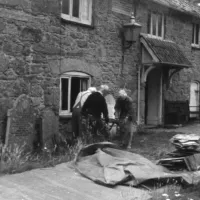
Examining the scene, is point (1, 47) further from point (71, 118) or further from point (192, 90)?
point (192, 90)

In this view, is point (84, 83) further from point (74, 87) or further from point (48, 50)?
point (48, 50)

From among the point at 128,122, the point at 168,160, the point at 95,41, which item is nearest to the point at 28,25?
the point at 95,41

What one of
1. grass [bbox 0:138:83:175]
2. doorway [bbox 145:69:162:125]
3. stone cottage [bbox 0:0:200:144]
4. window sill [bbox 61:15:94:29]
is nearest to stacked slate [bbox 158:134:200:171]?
grass [bbox 0:138:83:175]

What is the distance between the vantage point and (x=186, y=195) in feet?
19.1

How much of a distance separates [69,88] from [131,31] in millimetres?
3116

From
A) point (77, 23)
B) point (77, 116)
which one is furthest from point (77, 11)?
point (77, 116)

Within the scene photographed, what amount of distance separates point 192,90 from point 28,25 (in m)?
9.65

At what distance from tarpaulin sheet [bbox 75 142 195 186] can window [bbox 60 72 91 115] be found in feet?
11.2

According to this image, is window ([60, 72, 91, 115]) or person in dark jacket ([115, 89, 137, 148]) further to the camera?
window ([60, 72, 91, 115])

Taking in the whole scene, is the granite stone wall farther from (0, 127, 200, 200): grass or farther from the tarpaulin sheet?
the tarpaulin sheet

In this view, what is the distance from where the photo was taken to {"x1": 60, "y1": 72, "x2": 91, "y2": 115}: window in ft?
35.6

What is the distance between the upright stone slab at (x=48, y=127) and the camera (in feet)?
30.2

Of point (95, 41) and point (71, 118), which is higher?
point (95, 41)

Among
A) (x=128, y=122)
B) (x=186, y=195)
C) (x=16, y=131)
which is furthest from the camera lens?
(x=128, y=122)
